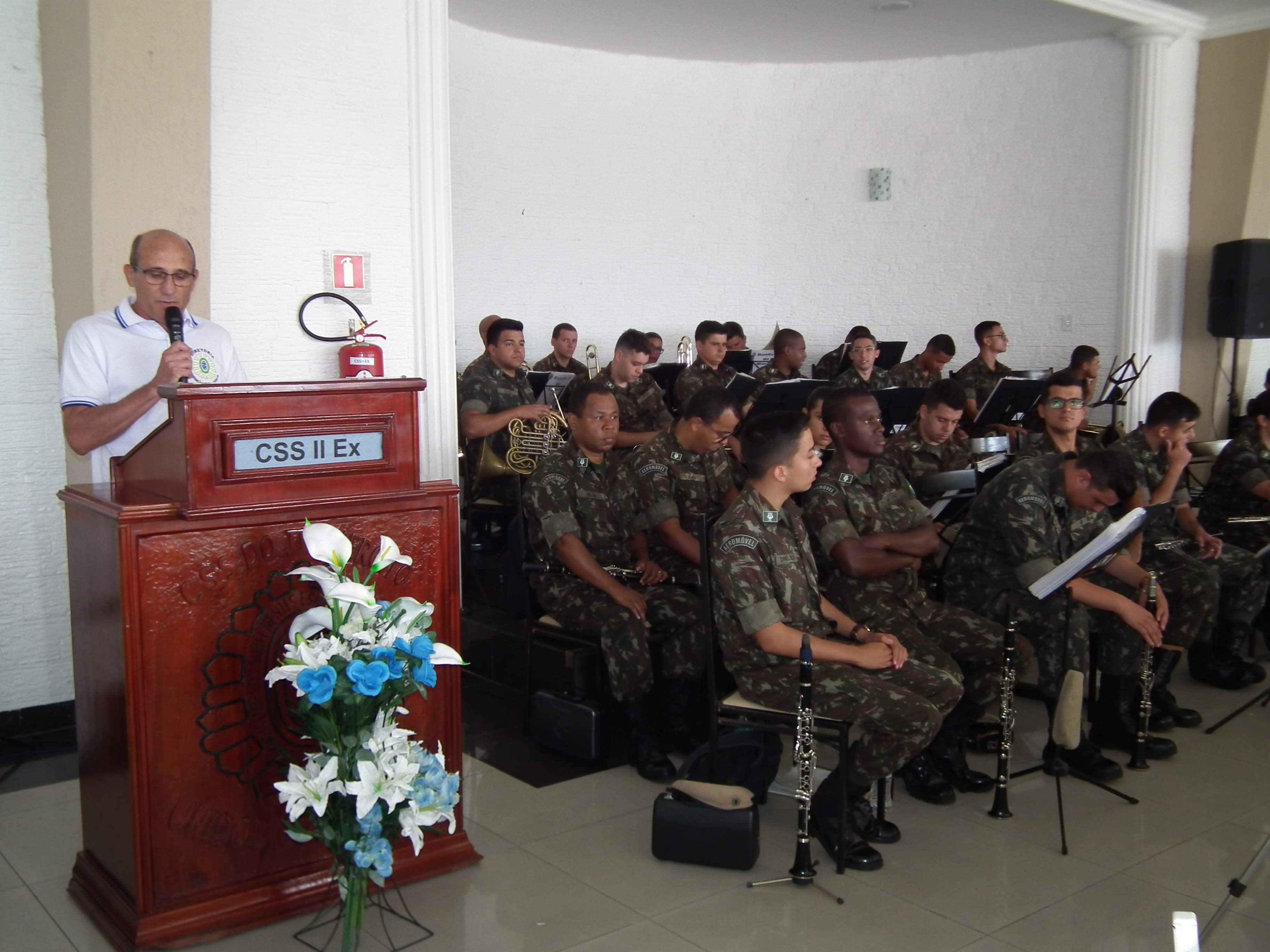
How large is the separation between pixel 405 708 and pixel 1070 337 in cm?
765

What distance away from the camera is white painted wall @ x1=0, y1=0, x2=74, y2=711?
13.0 ft

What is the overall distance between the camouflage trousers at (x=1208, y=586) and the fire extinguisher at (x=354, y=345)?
3.40 m

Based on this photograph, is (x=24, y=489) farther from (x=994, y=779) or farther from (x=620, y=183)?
(x=620, y=183)

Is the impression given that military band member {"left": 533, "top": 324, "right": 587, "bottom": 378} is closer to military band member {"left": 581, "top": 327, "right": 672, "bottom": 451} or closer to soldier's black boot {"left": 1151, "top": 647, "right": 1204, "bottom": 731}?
military band member {"left": 581, "top": 327, "right": 672, "bottom": 451}

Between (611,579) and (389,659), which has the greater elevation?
(389,659)

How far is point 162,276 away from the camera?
10.1ft

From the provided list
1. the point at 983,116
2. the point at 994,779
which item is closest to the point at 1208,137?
the point at 983,116

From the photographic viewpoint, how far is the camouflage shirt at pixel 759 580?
320 cm

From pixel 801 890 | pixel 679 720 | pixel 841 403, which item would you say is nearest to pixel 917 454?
pixel 841 403

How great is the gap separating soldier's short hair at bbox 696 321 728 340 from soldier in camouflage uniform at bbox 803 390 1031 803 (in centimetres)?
382

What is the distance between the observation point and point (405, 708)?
2.83 metres

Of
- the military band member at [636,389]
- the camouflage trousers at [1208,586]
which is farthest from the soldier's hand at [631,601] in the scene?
the military band member at [636,389]

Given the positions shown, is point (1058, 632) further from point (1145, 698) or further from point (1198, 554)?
point (1198, 554)

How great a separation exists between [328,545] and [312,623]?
0.17 m
